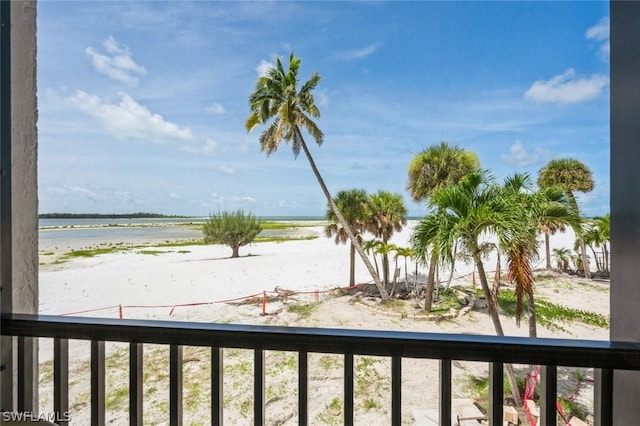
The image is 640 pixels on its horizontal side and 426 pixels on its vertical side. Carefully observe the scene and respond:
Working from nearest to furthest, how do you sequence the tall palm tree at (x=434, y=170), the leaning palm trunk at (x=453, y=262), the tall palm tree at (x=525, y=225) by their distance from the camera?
the tall palm tree at (x=525, y=225)
the leaning palm trunk at (x=453, y=262)
the tall palm tree at (x=434, y=170)

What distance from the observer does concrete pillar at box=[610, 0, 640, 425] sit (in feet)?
2.36

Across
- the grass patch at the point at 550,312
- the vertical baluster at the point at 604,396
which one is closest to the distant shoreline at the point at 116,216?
the vertical baluster at the point at 604,396

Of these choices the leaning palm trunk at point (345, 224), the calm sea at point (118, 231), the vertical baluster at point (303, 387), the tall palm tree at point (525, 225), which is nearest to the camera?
the vertical baluster at point (303, 387)

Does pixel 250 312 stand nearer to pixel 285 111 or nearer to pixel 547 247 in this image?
pixel 285 111

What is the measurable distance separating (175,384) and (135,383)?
0.42 feet

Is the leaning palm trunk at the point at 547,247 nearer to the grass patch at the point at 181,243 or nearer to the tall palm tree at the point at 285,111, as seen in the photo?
the tall palm tree at the point at 285,111

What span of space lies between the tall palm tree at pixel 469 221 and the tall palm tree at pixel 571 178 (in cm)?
34

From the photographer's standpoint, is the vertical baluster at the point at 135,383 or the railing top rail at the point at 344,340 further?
the vertical baluster at the point at 135,383

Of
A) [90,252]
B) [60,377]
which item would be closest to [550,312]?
[60,377]

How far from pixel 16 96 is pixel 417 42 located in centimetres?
221

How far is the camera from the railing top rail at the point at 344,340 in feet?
2.21

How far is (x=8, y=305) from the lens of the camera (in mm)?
939

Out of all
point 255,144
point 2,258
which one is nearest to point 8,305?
point 2,258

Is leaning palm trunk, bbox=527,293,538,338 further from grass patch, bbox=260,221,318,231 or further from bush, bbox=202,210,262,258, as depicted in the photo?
bush, bbox=202,210,262,258
